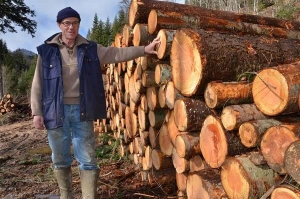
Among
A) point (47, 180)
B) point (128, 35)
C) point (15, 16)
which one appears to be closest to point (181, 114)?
point (128, 35)

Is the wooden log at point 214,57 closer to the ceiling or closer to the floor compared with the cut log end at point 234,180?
closer to the ceiling

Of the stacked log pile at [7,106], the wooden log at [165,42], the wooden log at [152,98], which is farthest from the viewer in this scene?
the stacked log pile at [7,106]

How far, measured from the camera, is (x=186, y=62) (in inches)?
97.0

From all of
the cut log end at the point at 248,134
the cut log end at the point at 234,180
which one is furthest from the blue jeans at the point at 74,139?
the cut log end at the point at 248,134


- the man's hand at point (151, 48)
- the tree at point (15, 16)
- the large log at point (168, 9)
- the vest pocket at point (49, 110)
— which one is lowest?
the vest pocket at point (49, 110)

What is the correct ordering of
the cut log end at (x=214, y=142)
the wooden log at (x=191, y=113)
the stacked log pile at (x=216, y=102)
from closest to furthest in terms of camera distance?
the stacked log pile at (x=216, y=102)
the cut log end at (x=214, y=142)
the wooden log at (x=191, y=113)

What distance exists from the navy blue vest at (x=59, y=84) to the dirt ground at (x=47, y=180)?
1119 millimetres

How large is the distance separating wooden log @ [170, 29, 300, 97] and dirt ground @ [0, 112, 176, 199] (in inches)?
58.2

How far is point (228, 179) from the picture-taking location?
1.99 metres

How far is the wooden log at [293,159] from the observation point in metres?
1.51

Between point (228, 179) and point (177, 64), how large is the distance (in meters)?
1.07

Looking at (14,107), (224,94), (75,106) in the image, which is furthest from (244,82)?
(14,107)

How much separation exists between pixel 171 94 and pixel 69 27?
1.19 meters

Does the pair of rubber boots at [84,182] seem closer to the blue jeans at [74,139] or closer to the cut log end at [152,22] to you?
the blue jeans at [74,139]
